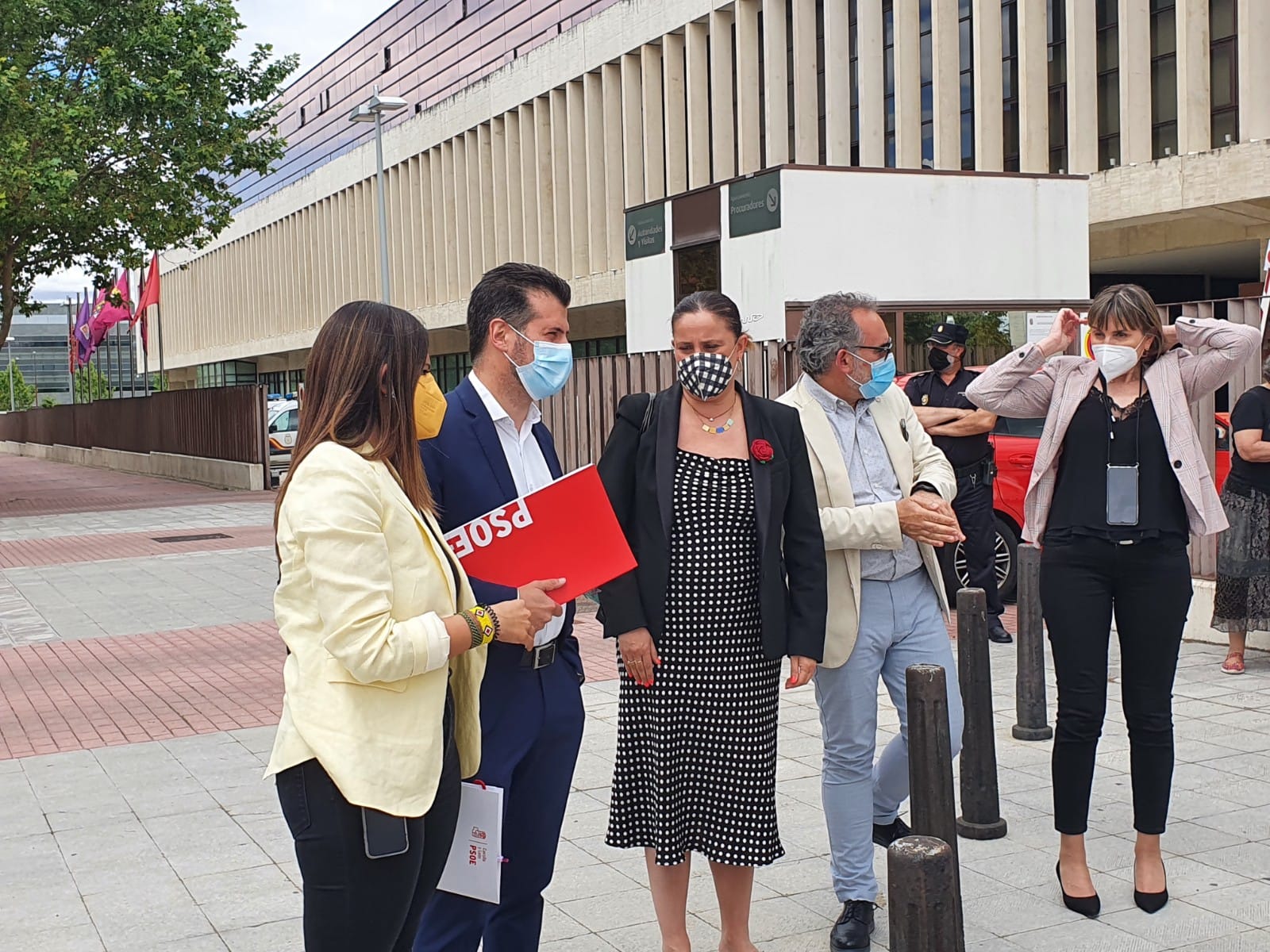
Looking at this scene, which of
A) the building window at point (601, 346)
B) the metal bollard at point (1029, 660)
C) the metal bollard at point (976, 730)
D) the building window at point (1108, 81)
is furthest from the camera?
the building window at point (601, 346)

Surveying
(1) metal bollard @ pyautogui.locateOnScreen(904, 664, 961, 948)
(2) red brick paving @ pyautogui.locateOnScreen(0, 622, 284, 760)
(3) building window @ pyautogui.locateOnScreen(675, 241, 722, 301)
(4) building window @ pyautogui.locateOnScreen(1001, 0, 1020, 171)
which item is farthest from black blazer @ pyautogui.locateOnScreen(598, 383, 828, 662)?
(4) building window @ pyautogui.locateOnScreen(1001, 0, 1020, 171)

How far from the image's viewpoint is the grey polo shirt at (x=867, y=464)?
4469 millimetres

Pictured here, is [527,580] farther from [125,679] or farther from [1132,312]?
[125,679]

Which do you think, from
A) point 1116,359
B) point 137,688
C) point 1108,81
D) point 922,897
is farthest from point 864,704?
point 1108,81

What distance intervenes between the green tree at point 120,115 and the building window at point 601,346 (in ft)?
49.7

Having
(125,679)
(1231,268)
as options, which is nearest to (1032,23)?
(1231,268)

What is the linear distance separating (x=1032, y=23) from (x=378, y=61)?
122 ft

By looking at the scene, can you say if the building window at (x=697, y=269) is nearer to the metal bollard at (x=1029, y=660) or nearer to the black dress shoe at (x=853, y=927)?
the metal bollard at (x=1029, y=660)

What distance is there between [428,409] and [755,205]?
1019cm

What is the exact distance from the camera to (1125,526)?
4543 millimetres

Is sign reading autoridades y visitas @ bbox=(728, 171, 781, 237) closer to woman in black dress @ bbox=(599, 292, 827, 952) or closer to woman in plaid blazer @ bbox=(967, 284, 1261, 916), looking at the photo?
woman in plaid blazer @ bbox=(967, 284, 1261, 916)

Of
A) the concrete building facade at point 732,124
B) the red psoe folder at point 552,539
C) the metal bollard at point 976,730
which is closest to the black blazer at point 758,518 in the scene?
the red psoe folder at point 552,539

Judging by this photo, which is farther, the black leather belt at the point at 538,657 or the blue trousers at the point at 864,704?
the blue trousers at the point at 864,704

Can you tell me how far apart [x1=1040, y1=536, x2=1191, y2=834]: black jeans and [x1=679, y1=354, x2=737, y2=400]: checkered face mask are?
1342 mm
